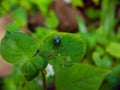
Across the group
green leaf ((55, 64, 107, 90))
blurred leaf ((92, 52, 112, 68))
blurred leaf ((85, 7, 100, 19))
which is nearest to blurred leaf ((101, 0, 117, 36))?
blurred leaf ((85, 7, 100, 19))

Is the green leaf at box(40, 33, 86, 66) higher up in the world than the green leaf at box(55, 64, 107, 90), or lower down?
higher up

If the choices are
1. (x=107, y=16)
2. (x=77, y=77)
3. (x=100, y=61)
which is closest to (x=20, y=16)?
(x=107, y=16)

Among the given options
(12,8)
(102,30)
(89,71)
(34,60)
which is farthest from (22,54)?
(12,8)

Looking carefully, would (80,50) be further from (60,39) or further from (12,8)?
(12,8)

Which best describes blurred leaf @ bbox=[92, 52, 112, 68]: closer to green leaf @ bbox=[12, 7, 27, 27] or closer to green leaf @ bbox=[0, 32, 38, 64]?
green leaf @ bbox=[12, 7, 27, 27]

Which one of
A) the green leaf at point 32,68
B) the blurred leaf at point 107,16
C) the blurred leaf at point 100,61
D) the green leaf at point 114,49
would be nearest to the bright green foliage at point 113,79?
the blurred leaf at point 100,61

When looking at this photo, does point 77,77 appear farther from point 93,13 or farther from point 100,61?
point 93,13
